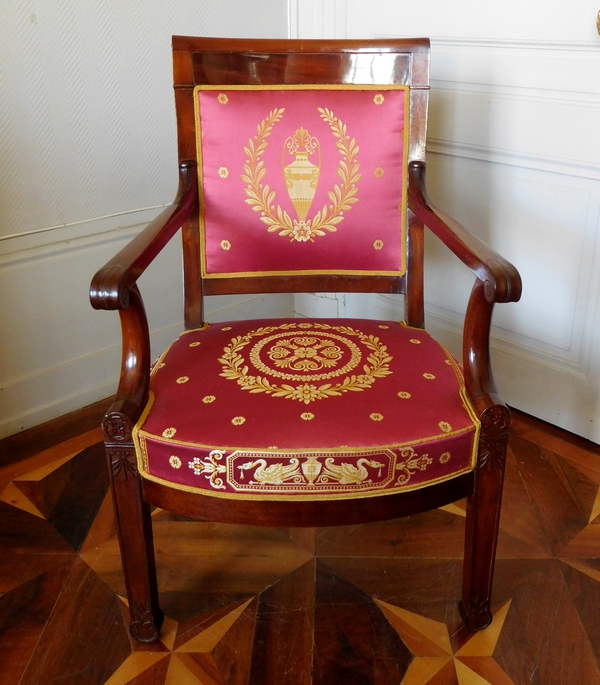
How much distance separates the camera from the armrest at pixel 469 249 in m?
1.01

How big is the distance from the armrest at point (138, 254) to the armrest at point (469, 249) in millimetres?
434

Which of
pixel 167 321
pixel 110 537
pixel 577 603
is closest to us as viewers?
pixel 577 603

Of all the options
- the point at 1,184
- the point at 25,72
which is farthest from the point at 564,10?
the point at 1,184

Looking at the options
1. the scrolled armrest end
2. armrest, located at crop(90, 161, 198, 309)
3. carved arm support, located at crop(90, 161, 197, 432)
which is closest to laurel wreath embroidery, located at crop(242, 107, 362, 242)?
armrest, located at crop(90, 161, 198, 309)

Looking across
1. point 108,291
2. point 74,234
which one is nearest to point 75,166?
point 74,234

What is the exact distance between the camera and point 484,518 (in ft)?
3.77

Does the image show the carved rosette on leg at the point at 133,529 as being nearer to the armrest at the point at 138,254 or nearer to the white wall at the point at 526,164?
the armrest at the point at 138,254

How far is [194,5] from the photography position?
1.92 m

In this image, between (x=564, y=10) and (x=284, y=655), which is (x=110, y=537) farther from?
(x=564, y=10)

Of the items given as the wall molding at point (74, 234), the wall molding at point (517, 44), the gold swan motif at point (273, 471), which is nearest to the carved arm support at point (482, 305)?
the gold swan motif at point (273, 471)

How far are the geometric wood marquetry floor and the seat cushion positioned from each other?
14.7 inches

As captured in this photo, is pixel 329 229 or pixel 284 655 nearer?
pixel 284 655

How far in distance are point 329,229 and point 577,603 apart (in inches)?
33.9

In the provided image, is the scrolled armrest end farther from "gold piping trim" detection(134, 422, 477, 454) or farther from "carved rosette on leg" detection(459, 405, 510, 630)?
"carved rosette on leg" detection(459, 405, 510, 630)
